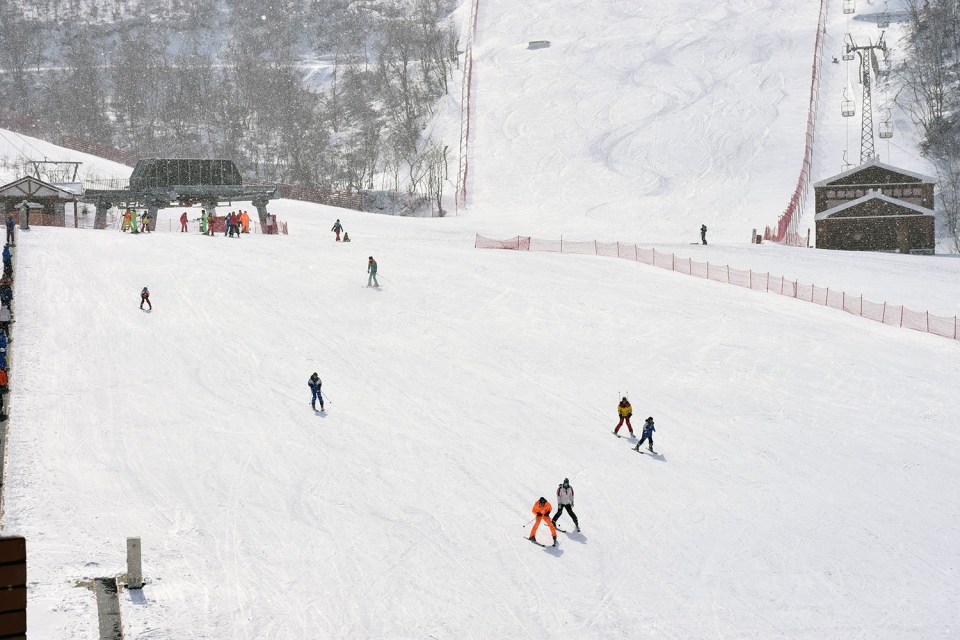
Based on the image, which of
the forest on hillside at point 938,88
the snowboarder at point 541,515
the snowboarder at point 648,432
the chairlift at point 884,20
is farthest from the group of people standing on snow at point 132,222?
the chairlift at point 884,20

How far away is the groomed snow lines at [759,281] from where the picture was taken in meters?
37.4

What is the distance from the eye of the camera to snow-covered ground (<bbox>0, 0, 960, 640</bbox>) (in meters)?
15.9

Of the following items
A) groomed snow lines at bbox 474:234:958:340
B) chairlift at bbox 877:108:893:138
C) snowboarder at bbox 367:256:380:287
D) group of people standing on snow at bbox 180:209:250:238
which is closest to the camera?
groomed snow lines at bbox 474:234:958:340

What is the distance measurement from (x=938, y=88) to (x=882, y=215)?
1228 inches

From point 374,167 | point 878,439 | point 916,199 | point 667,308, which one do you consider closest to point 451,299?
point 667,308

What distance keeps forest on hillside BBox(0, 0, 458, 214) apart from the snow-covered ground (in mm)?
39278

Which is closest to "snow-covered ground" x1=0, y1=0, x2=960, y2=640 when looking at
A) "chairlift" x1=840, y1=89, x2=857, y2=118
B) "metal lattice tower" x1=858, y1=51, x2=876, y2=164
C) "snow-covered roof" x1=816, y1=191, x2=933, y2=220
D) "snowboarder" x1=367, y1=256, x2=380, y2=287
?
"snowboarder" x1=367, y1=256, x2=380, y2=287

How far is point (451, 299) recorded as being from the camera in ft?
121

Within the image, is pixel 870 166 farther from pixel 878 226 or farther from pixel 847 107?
pixel 847 107

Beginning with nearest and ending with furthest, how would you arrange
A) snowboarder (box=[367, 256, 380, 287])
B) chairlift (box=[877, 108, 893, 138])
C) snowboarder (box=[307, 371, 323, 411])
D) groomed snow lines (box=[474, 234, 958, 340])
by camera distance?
snowboarder (box=[307, 371, 323, 411]), groomed snow lines (box=[474, 234, 958, 340]), snowboarder (box=[367, 256, 380, 287]), chairlift (box=[877, 108, 893, 138])

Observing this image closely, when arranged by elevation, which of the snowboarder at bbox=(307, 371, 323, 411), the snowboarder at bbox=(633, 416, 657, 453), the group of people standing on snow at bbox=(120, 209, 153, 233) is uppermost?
the group of people standing on snow at bbox=(120, 209, 153, 233)

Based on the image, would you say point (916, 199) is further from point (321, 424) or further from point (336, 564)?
point (336, 564)

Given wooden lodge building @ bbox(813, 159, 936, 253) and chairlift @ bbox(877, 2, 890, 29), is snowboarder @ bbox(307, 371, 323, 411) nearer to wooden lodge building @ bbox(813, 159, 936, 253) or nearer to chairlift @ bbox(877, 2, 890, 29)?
wooden lodge building @ bbox(813, 159, 936, 253)

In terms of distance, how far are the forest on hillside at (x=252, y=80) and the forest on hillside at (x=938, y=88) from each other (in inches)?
1433
